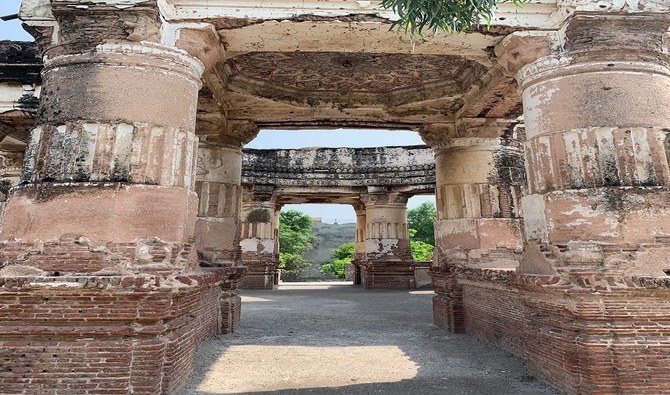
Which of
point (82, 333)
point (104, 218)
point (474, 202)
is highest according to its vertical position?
point (474, 202)

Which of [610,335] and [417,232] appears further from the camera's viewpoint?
[417,232]

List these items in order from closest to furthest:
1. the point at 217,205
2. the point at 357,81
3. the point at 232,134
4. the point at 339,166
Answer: the point at 357,81, the point at 217,205, the point at 232,134, the point at 339,166

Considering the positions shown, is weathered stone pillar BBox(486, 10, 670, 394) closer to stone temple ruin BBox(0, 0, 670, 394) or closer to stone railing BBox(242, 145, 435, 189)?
stone temple ruin BBox(0, 0, 670, 394)

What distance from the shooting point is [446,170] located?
297 inches

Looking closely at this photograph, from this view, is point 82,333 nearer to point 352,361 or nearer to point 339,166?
point 352,361

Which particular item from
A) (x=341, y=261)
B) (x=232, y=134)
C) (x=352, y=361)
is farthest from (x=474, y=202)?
Result: (x=341, y=261)

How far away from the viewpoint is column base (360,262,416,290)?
596 inches

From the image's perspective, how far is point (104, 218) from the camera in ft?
12.0

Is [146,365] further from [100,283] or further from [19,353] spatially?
[19,353]

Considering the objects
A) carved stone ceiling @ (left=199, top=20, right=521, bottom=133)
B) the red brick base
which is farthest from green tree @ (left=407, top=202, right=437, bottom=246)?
the red brick base

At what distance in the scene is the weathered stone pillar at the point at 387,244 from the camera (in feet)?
Answer: 49.8

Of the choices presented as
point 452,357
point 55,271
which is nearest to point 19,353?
point 55,271

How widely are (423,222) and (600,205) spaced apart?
25154 mm

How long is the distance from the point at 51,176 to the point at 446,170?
5.89 m
